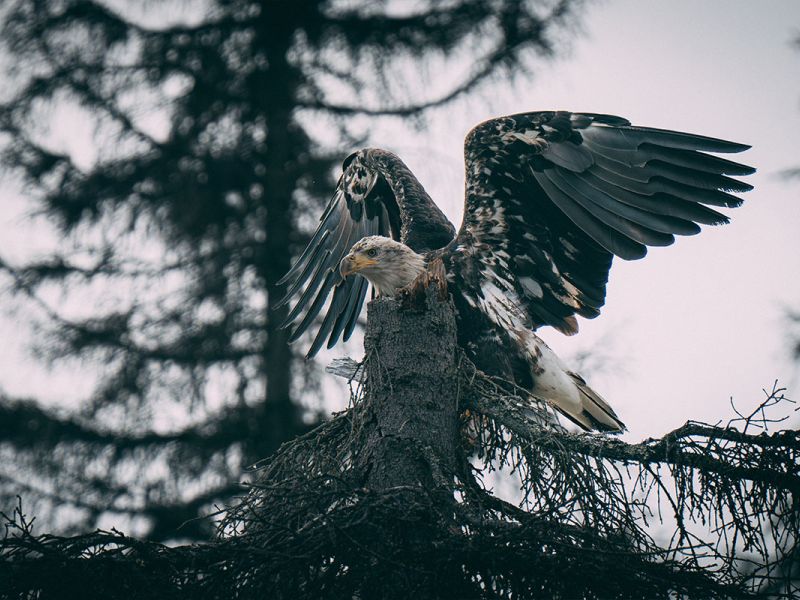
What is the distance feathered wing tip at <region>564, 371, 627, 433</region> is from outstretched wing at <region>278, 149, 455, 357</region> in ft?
4.51

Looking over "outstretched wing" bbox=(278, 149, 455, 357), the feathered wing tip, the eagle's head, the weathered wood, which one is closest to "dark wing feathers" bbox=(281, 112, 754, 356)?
"outstretched wing" bbox=(278, 149, 455, 357)

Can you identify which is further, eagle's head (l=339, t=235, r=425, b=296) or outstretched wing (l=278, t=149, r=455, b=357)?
outstretched wing (l=278, t=149, r=455, b=357)

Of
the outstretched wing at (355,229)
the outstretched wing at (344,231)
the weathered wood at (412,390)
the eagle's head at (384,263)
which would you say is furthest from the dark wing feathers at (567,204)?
the weathered wood at (412,390)

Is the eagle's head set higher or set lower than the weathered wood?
higher

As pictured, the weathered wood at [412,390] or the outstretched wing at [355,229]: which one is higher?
the outstretched wing at [355,229]

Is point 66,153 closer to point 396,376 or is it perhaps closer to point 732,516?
point 396,376

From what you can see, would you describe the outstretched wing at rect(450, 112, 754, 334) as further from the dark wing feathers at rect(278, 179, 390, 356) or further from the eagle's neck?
the dark wing feathers at rect(278, 179, 390, 356)

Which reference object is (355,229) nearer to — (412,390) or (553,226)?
(553,226)

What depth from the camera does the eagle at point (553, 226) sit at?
15.2 feet

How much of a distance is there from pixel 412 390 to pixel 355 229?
3.38 m

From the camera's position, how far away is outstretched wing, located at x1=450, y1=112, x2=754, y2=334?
15.1 ft

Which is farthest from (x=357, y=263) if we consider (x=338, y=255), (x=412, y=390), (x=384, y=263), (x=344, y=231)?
(x=412, y=390)

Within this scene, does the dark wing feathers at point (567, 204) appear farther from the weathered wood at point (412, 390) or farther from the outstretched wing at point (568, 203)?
the weathered wood at point (412, 390)

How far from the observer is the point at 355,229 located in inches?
254
